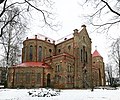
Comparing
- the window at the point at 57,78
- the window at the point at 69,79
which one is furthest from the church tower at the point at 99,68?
the window at the point at 57,78

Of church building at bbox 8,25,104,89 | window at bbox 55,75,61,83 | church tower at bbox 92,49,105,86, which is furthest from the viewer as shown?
church tower at bbox 92,49,105,86

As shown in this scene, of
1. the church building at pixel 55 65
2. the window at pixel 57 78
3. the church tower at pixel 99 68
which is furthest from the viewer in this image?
the church tower at pixel 99 68

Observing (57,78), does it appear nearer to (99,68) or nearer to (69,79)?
(69,79)

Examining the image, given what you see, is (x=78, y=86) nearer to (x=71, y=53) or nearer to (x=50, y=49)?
(x=71, y=53)

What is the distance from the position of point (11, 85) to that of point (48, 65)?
1012 cm

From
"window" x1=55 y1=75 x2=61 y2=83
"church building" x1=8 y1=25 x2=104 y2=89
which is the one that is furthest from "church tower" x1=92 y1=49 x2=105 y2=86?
"window" x1=55 y1=75 x2=61 y2=83

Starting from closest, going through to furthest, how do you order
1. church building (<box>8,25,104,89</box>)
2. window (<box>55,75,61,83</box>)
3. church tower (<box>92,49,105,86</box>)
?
church building (<box>8,25,104,89</box>), window (<box>55,75,61,83</box>), church tower (<box>92,49,105,86</box>)

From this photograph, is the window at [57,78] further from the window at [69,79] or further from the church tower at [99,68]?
the church tower at [99,68]

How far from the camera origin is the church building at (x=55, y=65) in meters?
47.3

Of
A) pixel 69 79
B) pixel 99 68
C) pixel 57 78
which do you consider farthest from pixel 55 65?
pixel 99 68

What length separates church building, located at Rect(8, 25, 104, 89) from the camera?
155ft

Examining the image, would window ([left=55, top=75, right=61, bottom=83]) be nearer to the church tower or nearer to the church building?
the church building

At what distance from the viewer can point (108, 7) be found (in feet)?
50.2

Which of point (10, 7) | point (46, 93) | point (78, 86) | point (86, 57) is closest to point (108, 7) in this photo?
point (10, 7)
